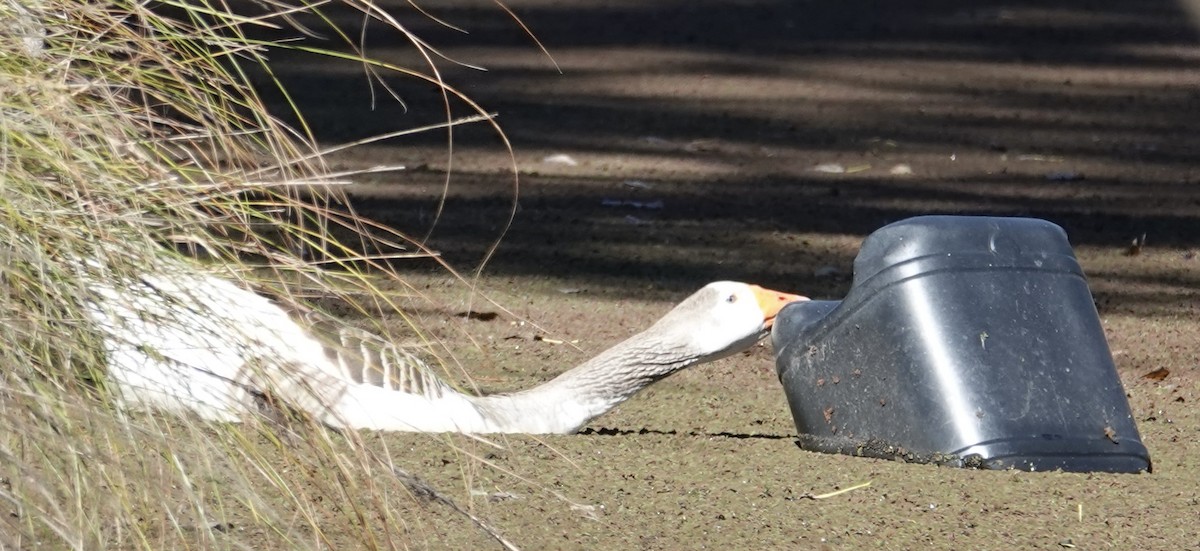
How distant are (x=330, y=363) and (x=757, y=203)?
13.1 ft

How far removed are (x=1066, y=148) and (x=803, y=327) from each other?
4.79 m

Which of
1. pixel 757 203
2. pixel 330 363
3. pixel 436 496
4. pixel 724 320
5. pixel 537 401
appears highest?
pixel 436 496

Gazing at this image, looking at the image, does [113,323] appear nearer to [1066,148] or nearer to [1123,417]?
[1123,417]

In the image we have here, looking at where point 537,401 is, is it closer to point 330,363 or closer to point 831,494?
point 330,363

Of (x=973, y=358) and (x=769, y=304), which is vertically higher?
(x=973, y=358)

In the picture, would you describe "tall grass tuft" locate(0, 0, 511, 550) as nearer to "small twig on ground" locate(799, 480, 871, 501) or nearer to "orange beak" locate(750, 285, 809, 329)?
"small twig on ground" locate(799, 480, 871, 501)

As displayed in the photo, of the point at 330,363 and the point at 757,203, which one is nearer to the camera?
the point at 330,363

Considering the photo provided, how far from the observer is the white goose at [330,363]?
241 centimetres

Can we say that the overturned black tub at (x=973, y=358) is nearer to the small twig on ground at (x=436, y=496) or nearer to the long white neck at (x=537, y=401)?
the long white neck at (x=537, y=401)

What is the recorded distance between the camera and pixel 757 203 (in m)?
7.33

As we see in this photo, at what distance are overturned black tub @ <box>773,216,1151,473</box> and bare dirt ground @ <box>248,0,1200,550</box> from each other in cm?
10

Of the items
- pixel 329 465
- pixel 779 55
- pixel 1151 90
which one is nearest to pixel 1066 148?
pixel 1151 90

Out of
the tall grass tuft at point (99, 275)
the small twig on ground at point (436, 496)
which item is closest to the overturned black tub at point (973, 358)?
the small twig on ground at point (436, 496)

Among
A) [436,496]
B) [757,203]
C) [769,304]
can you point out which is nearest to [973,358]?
[769,304]
